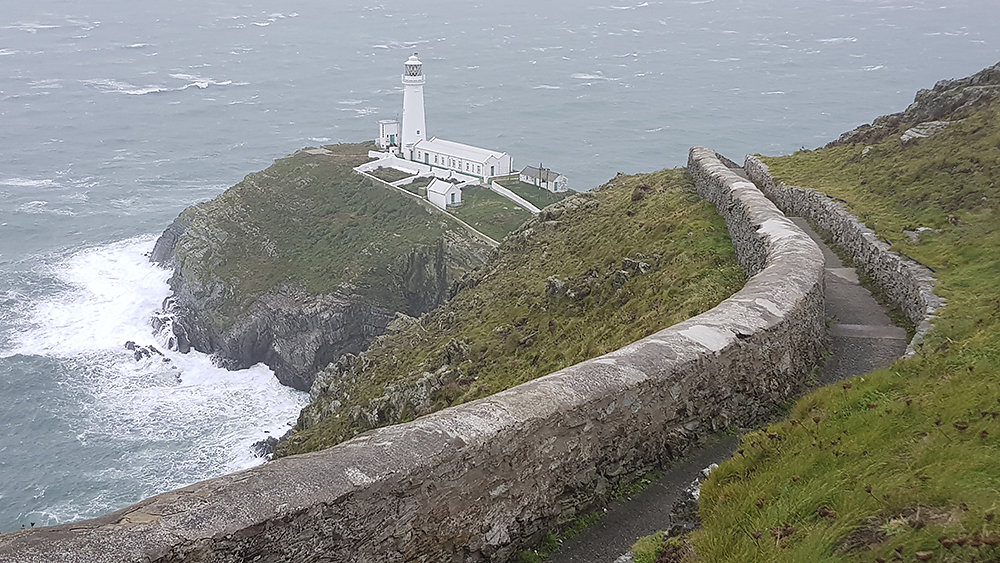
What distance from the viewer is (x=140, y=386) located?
61.1 m

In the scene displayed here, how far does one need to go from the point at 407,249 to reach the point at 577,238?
39.9 m

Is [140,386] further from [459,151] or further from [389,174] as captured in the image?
[459,151]

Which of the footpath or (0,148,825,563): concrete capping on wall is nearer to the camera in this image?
(0,148,825,563): concrete capping on wall

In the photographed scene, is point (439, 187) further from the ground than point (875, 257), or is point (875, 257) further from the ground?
point (875, 257)

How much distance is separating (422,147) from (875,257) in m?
76.8

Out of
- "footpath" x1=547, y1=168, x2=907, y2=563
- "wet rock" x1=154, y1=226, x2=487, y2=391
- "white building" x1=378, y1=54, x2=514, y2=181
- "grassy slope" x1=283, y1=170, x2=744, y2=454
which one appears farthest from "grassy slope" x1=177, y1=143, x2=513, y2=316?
"footpath" x1=547, y1=168, x2=907, y2=563

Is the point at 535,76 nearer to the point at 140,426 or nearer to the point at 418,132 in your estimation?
the point at 418,132

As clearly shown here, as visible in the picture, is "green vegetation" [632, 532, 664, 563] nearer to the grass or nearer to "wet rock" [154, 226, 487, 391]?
"wet rock" [154, 226, 487, 391]

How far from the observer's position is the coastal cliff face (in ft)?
217

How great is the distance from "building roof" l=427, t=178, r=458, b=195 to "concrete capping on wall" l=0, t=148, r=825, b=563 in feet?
216

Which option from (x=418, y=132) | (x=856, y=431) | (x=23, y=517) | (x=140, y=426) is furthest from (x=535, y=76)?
(x=856, y=431)

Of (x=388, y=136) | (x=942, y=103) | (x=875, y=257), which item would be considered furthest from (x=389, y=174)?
(x=875, y=257)

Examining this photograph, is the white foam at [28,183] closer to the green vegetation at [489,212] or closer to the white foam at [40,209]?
the white foam at [40,209]

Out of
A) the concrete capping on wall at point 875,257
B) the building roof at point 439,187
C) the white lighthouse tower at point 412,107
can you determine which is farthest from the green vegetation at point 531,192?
the concrete capping on wall at point 875,257
